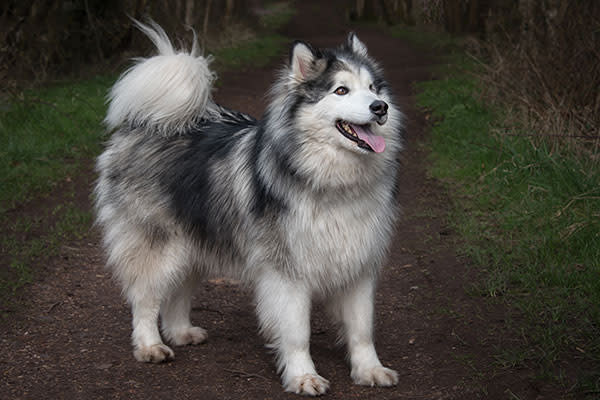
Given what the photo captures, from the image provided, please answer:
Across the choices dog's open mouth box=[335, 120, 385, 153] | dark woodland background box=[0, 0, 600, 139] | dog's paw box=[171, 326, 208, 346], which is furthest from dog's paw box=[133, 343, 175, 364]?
dark woodland background box=[0, 0, 600, 139]

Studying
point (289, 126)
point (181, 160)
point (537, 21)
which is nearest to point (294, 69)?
point (289, 126)

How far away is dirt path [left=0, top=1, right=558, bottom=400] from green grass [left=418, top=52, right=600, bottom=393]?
197mm

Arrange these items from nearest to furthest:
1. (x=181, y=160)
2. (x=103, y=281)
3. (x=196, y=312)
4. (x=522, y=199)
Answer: (x=181, y=160), (x=196, y=312), (x=103, y=281), (x=522, y=199)

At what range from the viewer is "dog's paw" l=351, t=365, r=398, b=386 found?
11.9 ft

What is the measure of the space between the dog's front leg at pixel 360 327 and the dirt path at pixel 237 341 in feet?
0.35

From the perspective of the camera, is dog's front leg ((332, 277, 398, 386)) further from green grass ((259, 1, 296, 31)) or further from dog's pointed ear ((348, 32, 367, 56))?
green grass ((259, 1, 296, 31))

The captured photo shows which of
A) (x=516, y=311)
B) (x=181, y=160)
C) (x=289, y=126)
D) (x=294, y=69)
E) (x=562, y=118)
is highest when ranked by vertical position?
(x=294, y=69)

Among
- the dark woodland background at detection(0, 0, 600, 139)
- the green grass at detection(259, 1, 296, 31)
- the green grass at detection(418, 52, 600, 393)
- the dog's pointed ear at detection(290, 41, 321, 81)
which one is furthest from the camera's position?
the green grass at detection(259, 1, 296, 31)

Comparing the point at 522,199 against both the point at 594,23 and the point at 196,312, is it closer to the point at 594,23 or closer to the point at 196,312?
the point at 594,23

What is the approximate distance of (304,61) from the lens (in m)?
3.67

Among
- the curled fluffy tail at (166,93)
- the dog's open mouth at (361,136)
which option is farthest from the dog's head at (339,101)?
the curled fluffy tail at (166,93)

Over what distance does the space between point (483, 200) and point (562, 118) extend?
1272 mm

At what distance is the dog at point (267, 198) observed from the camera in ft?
11.6

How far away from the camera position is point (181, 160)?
162 inches
